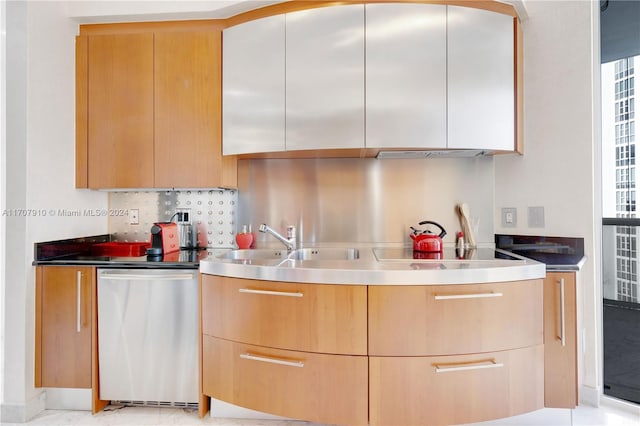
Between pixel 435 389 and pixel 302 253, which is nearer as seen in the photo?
pixel 435 389

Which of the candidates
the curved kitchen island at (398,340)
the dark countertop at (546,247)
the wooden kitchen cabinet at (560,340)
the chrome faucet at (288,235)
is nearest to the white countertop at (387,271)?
the curved kitchen island at (398,340)

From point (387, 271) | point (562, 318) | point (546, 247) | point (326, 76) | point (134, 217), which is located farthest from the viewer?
point (134, 217)

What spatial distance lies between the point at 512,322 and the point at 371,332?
0.61 metres

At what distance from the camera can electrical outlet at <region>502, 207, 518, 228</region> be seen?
224 centimetres

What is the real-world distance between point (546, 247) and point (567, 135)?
2.06 feet

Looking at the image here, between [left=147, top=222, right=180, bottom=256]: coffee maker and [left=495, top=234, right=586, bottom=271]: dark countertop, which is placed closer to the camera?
[left=495, top=234, right=586, bottom=271]: dark countertop

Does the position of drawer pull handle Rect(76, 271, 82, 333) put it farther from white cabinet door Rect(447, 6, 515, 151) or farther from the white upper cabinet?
white cabinet door Rect(447, 6, 515, 151)

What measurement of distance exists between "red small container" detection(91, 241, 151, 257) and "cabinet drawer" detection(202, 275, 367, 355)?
31.7 inches

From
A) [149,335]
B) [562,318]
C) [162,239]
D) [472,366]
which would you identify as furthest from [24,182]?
[562,318]

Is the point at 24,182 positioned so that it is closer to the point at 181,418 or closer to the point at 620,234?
the point at 181,418

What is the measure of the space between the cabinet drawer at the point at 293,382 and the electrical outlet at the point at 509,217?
131cm

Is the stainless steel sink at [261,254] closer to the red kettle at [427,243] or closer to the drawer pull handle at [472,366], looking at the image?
the red kettle at [427,243]

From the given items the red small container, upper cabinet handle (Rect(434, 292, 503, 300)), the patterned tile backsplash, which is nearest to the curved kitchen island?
upper cabinet handle (Rect(434, 292, 503, 300))

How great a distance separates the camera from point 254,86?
208 centimetres
